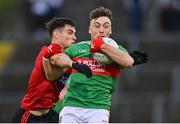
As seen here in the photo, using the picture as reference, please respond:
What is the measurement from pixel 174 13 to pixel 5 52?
3851mm

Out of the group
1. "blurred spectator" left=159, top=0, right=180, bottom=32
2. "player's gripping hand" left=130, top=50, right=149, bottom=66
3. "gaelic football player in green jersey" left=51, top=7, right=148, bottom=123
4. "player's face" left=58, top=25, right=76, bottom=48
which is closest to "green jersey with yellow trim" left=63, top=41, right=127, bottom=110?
"gaelic football player in green jersey" left=51, top=7, right=148, bottom=123

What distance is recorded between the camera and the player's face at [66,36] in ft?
49.2

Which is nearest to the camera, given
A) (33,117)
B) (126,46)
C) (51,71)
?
(51,71)

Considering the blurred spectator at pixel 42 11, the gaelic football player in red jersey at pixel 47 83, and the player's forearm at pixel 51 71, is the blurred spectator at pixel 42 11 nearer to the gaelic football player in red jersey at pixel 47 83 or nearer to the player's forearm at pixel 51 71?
the gaelic football player in red jersey at pixel 47 83

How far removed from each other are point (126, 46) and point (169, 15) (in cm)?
205

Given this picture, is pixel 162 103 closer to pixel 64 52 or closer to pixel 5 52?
pixel 5 52

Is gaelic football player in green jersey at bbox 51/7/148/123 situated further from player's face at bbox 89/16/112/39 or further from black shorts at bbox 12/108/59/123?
black shorts at bbox 12/108/59/123

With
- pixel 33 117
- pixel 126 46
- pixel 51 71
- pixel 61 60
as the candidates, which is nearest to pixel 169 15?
pixel 126 46

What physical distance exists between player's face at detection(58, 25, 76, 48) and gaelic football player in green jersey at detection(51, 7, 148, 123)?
1.73ft

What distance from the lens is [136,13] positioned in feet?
88.3

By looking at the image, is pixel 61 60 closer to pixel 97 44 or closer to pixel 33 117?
pixel 97 44

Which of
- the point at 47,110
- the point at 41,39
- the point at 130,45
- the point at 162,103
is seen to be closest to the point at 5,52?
the point at 41,39

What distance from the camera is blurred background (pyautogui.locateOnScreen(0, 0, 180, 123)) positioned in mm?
23750

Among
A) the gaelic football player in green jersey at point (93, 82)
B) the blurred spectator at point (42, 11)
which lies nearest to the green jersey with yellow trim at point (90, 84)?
the gaelic football player in green jersey at point (93, 82)
